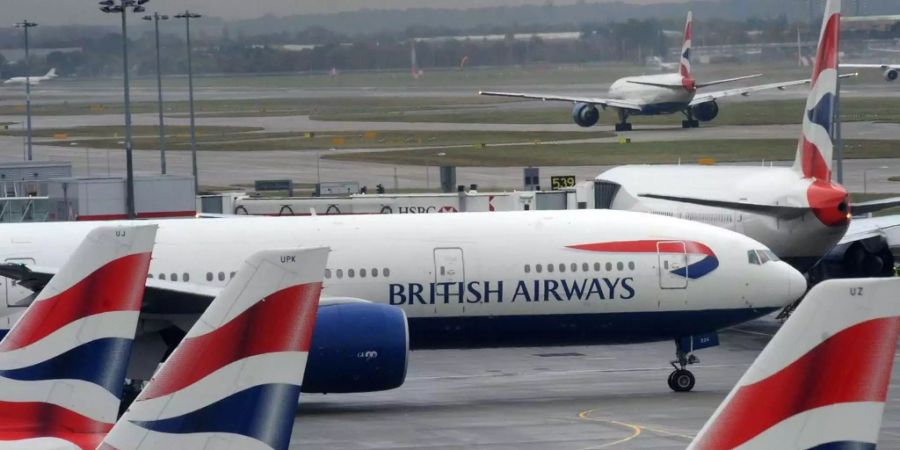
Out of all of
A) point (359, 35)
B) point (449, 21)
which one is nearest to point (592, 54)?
point (449, 21)

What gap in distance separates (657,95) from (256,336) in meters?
88.8

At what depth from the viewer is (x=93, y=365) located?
1417 centimetres

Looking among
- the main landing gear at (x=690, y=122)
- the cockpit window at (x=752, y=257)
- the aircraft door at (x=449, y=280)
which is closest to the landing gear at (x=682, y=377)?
the cockpit window at (x=752, y=257)

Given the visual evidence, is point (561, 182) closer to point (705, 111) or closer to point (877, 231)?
point (877, 231)

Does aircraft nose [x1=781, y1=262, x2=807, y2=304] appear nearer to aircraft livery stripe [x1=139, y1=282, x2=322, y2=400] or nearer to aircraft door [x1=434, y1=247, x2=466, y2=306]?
aircraft door [x1=434, y1=247, x2=466, y2=306]

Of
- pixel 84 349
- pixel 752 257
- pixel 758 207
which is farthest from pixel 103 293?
pixel 758 207

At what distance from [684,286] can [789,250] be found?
1074cm

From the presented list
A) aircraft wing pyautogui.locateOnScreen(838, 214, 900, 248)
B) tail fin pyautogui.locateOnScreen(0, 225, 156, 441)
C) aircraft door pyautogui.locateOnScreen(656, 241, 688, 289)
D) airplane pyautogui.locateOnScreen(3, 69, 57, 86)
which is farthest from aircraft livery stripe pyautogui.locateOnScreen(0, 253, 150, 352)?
airplane pyautogui.locateOnScreen(3, 69, 57, 86)

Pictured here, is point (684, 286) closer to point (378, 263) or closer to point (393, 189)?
point (378, 263)

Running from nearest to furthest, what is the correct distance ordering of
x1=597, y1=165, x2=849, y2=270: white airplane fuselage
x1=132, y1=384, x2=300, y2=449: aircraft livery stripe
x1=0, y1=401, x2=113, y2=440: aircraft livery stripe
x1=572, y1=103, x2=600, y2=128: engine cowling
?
x1=132, y1=384, x2=300, y2=449: aircraft livery stripe < x1=0, y1=401, x2=113, y2=440: aircraft livery stripe < x1=597, y1=165, x2=849, y2=270: white airplane fuselage < x1=572, y1=103, x2=600, y2=128: engine cowling

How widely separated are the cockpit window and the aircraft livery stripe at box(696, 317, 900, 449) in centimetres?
1868

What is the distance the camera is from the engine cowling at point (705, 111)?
330ft

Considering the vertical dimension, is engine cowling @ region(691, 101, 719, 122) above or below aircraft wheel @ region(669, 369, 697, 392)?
above

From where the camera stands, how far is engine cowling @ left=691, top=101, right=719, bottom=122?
100500 mm
